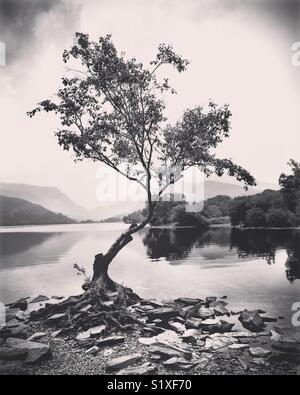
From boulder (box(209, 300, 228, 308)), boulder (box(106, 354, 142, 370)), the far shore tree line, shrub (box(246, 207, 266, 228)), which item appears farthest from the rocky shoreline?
shrub (box(246, 207, 266, 228))

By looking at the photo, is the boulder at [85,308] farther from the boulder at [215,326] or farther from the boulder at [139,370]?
the boulder at [215,326]

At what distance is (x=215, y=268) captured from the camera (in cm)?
4119

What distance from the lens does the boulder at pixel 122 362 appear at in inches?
555

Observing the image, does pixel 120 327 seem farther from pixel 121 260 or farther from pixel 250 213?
pixel 250 213

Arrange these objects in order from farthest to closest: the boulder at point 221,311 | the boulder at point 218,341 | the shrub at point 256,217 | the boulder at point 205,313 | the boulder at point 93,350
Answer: the shrub at point 256,217 → the boulder at point 221,311 → the boulder at point 205,313 → the boulder at point 218,341 → the boulder at point 93,350

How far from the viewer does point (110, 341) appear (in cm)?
1639

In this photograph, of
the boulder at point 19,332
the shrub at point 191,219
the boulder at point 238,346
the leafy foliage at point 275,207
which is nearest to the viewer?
the boulder at point 238,346

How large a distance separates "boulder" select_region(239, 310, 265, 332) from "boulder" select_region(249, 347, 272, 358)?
2.97 m

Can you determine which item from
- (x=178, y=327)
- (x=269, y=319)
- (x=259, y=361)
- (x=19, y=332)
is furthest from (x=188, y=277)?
(x=259, y=361)

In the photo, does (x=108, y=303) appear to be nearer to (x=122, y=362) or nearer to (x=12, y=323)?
(x=12, y=323)

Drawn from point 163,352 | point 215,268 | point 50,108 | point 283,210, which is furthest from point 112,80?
point 283,210

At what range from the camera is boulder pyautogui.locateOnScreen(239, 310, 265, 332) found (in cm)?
1855

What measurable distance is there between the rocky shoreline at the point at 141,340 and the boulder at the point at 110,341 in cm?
3

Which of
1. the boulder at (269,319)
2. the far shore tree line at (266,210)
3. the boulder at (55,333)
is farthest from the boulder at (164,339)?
the far shore tree line at (266,210)
